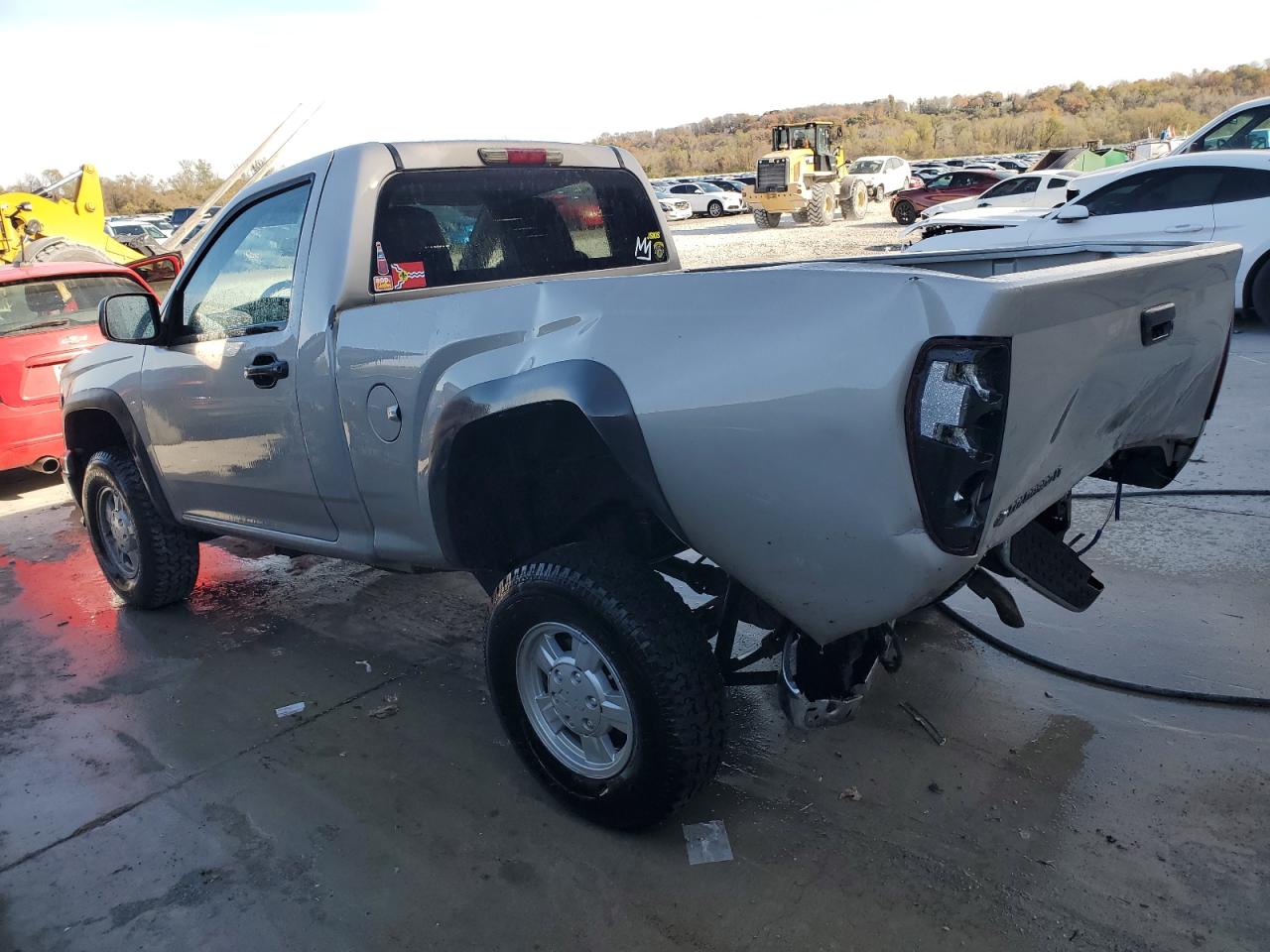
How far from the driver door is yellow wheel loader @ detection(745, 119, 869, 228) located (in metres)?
25.4

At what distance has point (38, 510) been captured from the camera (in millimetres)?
7184

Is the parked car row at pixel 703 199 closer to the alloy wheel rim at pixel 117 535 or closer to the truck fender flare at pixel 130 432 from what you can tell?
the alloy wheel rim at pixel 117 535

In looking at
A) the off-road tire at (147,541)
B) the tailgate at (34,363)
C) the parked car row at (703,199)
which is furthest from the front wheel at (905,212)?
the off-road tire at (147,541)

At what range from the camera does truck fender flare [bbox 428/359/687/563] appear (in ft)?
8.20

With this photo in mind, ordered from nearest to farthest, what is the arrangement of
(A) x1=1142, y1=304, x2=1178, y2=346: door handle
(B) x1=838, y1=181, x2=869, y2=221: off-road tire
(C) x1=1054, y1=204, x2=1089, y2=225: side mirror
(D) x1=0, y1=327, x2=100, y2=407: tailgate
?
(A) x1=1142, y1=304, x2=1178, y2=346: door handle, (D) x1=0, y1=327, x2=100, y2=407: tailgate, (C) x1=1054, y1=204, x2=1089, y2=225: side mirror, (B) x1=838, y1=181, x2=869, y2=221: off-road tire

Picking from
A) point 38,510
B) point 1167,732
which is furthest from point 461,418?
point 38,510

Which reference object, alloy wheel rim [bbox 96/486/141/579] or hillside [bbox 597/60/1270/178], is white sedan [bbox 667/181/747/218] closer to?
hillside [bbox 597/60/1270/178]

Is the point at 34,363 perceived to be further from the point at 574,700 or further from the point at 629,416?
the point at 629,416

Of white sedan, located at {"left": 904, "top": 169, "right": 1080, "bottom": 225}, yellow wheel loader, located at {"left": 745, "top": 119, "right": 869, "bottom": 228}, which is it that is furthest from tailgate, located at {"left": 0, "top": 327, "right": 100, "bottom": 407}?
yellow wheel loader, located at {"left": 745, "top": 119, "right": 869, "bottom": 228}

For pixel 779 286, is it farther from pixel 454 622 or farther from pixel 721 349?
pixel 454 622

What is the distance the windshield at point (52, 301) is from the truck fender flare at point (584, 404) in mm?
5530

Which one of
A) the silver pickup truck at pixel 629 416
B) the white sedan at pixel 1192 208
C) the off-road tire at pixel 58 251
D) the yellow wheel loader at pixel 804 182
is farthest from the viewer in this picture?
the yellow wheel loader at pixel 804 182

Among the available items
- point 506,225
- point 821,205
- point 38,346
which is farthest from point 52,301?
point 821,205

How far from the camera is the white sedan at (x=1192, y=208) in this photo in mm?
8922
